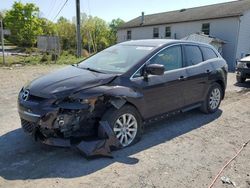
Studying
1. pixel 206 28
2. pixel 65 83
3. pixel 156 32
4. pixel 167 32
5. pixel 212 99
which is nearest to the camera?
pixel 65 83

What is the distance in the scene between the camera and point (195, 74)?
5.99 m

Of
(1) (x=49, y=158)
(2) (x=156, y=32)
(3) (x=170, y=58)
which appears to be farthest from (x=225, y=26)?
(1) (x=49, y=158)

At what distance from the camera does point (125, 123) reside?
4.59 metres

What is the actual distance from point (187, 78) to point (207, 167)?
2.17 meters

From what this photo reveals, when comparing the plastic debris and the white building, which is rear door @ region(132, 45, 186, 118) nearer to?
the plastic debris

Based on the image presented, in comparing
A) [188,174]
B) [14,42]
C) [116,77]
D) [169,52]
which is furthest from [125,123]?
[14,42]

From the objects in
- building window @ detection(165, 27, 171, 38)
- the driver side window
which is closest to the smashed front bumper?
the driver side window

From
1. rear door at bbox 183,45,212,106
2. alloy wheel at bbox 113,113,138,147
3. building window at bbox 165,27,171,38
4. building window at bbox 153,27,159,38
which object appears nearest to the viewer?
alloy wheel at bbox 113,113,138,147

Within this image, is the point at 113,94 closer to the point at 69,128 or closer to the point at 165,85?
the point at 69,128

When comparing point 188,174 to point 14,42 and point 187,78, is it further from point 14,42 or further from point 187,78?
point 14,42

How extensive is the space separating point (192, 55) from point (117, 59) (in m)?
1.81

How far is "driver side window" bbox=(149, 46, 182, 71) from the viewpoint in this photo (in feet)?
17.1

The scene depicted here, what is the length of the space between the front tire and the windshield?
713 mm

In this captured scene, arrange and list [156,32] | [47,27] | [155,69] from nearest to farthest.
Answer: [155,69] < [156,32] < [47,27]
